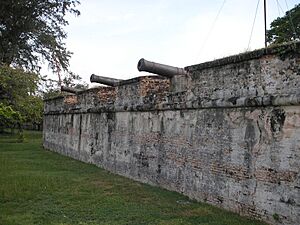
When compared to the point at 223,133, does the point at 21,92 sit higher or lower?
higher

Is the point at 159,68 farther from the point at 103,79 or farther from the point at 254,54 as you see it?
the point at 103,79

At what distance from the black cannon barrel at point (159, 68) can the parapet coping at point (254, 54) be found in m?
0.65

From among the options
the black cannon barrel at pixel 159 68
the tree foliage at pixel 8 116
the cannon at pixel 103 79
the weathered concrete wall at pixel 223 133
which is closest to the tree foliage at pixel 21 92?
the tree foliage at pixel 8 116

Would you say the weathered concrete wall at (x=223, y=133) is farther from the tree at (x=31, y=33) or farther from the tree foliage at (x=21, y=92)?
the tree foliage at (x=21, y=92)

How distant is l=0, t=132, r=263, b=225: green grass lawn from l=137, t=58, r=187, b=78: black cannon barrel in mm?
2413

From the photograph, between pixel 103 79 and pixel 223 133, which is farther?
pixel 103 79

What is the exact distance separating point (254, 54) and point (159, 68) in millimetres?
2557

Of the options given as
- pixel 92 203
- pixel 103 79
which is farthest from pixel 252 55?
pixel 103 79

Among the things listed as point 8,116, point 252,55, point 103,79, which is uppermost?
point 103,79

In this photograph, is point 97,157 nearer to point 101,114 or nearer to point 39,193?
point 101,114

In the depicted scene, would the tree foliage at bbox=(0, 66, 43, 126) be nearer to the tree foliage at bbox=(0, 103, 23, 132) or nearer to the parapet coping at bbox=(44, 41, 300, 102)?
the tree foliage at bbox=(0, 103, 23, 132)

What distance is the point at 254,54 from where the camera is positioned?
5.98 m

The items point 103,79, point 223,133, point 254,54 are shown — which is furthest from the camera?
point 103,79

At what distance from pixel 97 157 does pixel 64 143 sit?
14.2ft
